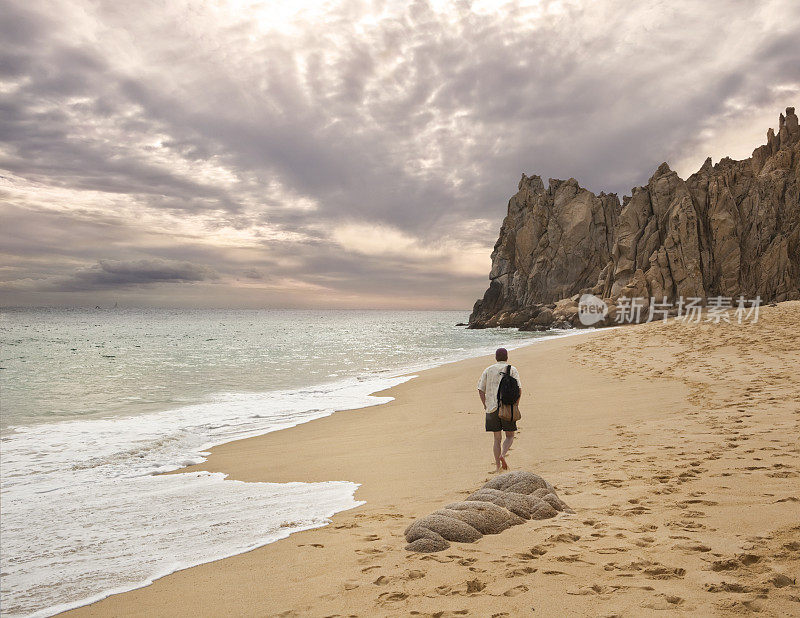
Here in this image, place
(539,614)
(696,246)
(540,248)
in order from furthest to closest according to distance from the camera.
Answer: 1. (540,248)
2. (696,246)
3. (539,614)

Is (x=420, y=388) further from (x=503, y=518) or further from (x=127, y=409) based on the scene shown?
(x=503, y=518)

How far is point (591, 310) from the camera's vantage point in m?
66.0

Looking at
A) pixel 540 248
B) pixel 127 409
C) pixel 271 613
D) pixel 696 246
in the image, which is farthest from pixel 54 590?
pixel 540 248

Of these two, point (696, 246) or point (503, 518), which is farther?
point (696, 246)

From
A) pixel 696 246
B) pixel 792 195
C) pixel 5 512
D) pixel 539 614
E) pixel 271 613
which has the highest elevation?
pixel 792 195

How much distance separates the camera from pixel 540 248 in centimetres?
9425

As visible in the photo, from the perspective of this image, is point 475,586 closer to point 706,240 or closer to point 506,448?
point 506,448

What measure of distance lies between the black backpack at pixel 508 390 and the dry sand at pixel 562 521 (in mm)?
1047

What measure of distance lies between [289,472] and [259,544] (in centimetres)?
310

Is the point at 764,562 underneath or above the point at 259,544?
above

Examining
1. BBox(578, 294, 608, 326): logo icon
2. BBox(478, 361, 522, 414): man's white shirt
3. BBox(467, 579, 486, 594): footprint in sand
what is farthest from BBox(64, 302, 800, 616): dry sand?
BBox(578, 294, 608, 326): logo icon

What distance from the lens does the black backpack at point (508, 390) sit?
7.13m

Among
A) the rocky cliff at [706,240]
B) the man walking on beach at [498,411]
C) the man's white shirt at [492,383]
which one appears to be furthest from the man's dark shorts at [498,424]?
the rocky cliff at [706,240]

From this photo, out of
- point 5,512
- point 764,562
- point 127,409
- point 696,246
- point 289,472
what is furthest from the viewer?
point 696,246
